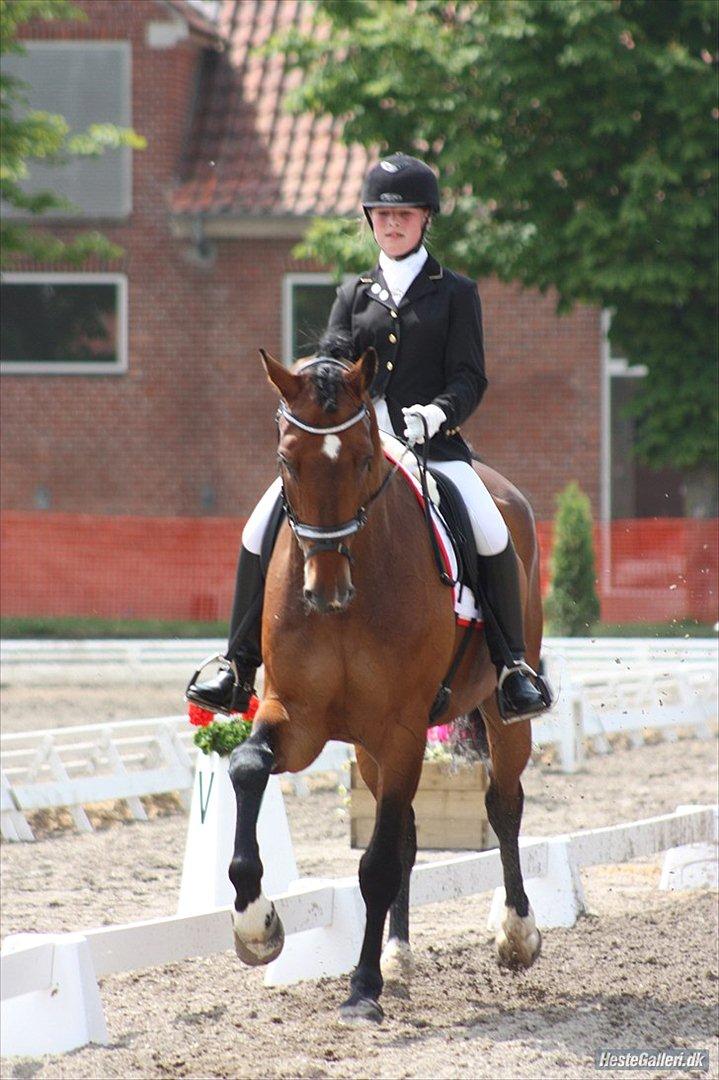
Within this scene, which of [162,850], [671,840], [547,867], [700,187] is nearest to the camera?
[547,867]

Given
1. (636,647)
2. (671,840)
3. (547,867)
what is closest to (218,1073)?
(547,867)

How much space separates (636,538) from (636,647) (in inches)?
71.9

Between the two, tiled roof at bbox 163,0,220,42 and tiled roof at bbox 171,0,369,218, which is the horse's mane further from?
tiled roof at bbox 163,0,220,42

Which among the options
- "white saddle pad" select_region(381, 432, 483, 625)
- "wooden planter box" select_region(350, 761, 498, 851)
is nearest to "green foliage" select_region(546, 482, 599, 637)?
"wooden planter box" select_region(350, 761, 498, 851)

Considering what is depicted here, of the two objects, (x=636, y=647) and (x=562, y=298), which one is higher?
(x=562, y=298)

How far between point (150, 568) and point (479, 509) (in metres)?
12.0

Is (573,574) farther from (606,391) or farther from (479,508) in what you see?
(479,508)

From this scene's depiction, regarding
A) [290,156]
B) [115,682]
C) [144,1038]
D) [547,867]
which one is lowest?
[115,682]

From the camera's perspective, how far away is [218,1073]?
5445 millimetres

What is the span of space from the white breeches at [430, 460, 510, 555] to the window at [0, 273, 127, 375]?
17040 mm

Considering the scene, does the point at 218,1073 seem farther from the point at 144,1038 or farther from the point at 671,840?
the point at 671,840

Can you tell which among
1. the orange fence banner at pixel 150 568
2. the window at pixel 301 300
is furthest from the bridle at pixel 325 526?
the window at pixel 301 300

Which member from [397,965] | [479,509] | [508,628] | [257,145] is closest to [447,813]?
[397,965]

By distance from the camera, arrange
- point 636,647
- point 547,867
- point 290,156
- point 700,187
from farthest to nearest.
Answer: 1. point 290,156
2. point 700,187
3. point 636,647
4. point 547,867
